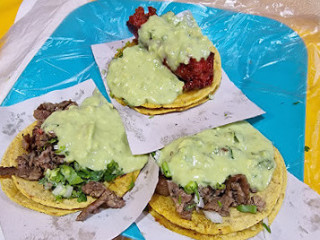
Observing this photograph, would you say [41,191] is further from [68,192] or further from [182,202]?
[182,202]

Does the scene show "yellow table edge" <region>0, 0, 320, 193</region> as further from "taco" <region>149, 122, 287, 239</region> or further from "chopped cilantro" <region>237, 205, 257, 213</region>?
"chopped cilantro" <region>237, 205, 257, 213</region>

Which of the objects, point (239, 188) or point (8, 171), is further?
point (8, 171)

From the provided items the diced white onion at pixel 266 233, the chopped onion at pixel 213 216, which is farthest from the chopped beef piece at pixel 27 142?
the diced white onion at pixel 266 233

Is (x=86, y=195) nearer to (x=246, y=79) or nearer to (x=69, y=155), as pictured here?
(x=69, y=155)

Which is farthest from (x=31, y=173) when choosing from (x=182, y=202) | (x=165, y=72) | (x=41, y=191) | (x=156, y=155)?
(x=165, y=72)

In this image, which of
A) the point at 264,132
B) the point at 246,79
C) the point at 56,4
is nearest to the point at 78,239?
the point at 264,132
